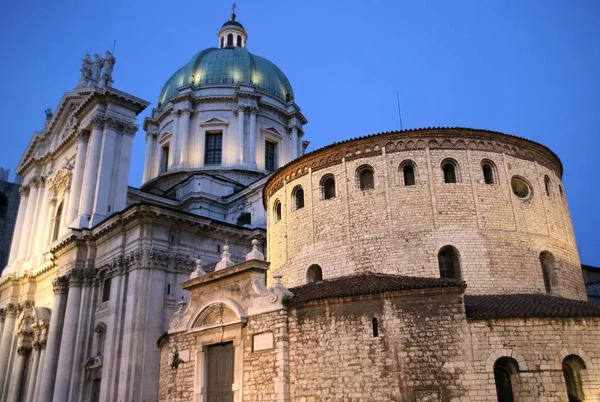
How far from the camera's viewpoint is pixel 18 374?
3844cm

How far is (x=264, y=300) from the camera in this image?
18.3 meters

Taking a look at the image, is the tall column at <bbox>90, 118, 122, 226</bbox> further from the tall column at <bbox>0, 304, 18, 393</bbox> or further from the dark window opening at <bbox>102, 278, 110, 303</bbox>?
the tall column at <bbox>0, 304, 18, 393</bbox>

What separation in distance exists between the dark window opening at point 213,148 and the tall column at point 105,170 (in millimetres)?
11843

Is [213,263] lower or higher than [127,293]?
higher

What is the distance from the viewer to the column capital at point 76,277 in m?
34.1

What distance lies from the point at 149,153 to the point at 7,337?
2099 centimetres

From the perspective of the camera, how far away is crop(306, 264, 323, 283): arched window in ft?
74.0

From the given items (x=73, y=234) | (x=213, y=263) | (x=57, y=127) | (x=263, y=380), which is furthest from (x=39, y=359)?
(x=263, y=380)

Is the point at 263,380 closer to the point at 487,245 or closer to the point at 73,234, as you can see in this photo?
the point at 487,245

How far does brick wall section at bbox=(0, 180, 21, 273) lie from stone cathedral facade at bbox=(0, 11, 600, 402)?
19.2 metres

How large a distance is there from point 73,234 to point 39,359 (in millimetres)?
9262

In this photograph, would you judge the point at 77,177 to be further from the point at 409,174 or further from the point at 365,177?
the point at 409,174

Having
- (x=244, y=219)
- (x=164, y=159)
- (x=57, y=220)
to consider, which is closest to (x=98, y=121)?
(x=57, y=220)

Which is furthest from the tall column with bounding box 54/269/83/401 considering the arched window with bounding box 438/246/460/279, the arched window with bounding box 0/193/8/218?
the arched window with bounding box 0/193/8/218
